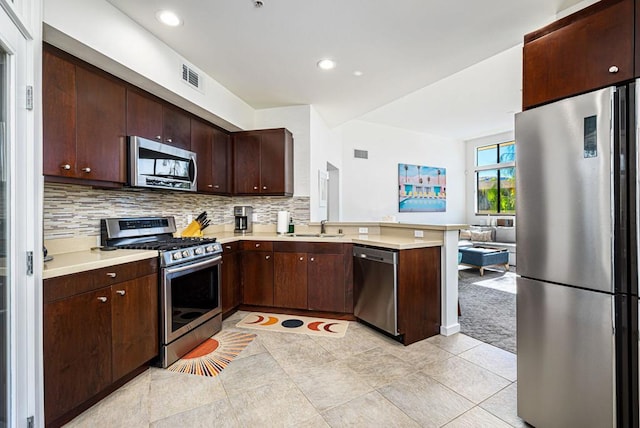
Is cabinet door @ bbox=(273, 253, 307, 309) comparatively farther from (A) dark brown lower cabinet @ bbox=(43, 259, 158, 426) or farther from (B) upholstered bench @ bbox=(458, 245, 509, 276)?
(B) upholstered bench @ bbox=(458, 245, 509, 276)

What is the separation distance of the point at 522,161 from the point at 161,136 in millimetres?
2863

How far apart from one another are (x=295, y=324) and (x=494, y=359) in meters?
1.88

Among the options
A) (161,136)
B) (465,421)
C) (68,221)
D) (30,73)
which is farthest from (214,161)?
(465,421)

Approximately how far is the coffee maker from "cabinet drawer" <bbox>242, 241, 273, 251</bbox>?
570 mm

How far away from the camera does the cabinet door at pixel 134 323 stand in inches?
78.2

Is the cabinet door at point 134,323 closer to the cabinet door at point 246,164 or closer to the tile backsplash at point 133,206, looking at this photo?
the tile backsplash at point 133,206

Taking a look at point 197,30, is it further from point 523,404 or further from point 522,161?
point 523,404

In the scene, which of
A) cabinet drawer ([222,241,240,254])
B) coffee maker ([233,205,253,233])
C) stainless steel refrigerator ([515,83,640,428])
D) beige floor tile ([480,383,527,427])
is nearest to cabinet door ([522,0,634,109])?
stainless steel refrigerator ([515,83,640,428])

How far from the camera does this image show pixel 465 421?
1743mm

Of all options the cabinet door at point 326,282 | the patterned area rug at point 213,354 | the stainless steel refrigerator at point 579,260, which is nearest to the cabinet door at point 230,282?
the patterned area rug at point 213,354

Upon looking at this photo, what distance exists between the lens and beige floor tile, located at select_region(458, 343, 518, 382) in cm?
228

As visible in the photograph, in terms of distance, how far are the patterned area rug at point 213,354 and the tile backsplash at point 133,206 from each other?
1.31 meters

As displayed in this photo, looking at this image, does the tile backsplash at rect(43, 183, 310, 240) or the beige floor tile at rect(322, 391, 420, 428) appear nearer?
the beige floor tile at rect(322, 391, 420, 428)

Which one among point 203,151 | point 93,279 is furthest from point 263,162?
point 93,279
